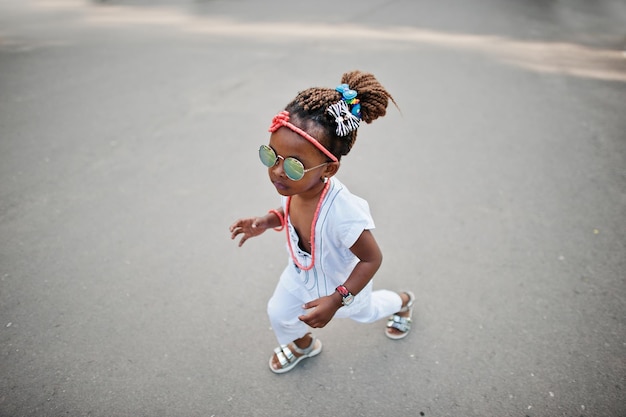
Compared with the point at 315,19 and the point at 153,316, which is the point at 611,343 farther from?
the point at 315,19

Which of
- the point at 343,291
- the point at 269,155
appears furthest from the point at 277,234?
the point at 269,155

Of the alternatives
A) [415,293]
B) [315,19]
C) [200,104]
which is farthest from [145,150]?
[315,19]

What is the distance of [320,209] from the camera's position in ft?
5.91

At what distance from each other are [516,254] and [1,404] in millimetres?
3541

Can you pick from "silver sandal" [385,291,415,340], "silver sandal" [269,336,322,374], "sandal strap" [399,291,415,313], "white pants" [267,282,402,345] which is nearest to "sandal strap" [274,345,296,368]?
"silver sandal" [269,336,322,374]

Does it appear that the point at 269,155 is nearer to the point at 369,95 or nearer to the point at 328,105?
the point at 328,105

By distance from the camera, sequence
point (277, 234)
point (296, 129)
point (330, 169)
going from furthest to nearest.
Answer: point (277, 234) → point (330, 169) → point (296, 129)

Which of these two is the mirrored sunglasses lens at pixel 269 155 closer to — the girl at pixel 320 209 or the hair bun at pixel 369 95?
the girl at pixel 320 209

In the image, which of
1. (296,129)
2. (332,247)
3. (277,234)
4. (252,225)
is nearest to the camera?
(296,129)

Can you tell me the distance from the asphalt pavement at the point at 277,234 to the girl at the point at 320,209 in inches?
26.0

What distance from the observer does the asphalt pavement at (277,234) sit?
91.3 inches

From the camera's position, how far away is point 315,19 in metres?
9.15

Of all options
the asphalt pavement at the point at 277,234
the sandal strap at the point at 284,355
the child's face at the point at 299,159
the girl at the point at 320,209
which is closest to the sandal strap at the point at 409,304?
the asphalt pavement at the point at 277,234

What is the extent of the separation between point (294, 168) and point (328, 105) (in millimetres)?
291
